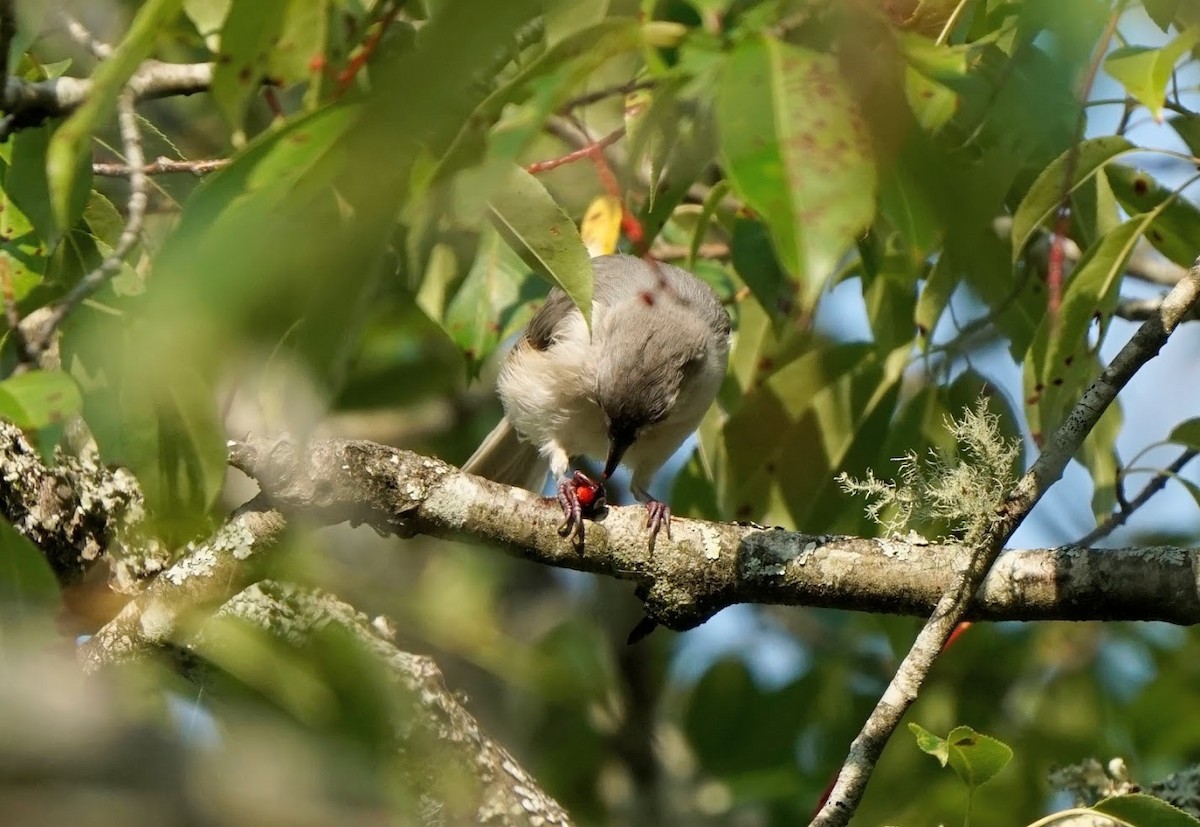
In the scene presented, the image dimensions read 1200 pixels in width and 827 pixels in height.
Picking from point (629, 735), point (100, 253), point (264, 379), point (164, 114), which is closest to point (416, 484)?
point (264, 379)

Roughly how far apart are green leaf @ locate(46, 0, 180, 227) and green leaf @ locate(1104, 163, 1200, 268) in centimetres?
205

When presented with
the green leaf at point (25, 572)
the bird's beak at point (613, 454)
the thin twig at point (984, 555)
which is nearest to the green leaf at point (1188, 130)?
the thin twig at point (984, 555)

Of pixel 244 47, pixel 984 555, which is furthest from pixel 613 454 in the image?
pixel 244 47

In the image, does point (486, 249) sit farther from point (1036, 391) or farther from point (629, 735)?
point (629, 735)

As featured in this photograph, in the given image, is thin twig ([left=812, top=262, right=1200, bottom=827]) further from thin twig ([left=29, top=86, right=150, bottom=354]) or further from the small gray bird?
the small gray bird

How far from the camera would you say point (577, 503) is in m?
Result: 2.70

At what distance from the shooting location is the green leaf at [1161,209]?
273 cm

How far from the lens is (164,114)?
532 centimetres

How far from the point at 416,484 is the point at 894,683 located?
1098 millimetres

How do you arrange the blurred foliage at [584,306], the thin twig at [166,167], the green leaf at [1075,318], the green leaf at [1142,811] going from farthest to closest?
the green leaf at [1075,318]
the thin twig at [166,167]
the green leaf at [1142,811]
the blurred foliage at [584,306]

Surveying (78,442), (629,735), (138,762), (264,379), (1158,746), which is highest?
(138,762)

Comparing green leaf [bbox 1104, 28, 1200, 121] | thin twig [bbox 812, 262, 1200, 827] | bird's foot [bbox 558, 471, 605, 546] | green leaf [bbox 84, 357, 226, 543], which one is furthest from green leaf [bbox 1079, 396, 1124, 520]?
green leaf [bbox 84, 357, 226, 543]

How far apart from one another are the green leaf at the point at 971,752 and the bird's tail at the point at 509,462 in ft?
8.57

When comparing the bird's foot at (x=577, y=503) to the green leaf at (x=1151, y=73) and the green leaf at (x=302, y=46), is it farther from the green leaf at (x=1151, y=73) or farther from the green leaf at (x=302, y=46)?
the green leaf at (x=1151, y=73)
